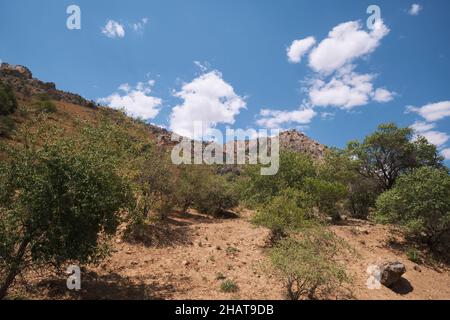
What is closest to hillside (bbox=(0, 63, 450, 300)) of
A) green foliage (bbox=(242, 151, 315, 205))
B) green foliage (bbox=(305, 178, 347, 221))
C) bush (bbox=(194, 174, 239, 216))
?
green foliage (bbox=(305, 178, 347, 221))

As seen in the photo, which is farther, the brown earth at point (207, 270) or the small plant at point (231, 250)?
the small plant at point (231, 250)

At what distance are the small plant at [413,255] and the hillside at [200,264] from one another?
0.13 m

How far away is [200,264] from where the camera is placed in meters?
13.5

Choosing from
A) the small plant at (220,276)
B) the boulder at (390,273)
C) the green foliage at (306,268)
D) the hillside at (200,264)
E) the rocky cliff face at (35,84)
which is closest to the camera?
the green foliage at (306,268)

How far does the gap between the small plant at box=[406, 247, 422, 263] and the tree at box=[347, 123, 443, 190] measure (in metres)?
9.43

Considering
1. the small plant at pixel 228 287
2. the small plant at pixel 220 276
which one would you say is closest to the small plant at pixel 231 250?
the small plant at pixel 220 276

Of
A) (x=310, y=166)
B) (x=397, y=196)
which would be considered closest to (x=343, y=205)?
(x=310, y=166)

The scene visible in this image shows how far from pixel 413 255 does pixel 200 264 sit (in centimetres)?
1126

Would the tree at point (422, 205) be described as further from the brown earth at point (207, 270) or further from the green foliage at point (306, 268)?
the green foliage at point (306, 268)

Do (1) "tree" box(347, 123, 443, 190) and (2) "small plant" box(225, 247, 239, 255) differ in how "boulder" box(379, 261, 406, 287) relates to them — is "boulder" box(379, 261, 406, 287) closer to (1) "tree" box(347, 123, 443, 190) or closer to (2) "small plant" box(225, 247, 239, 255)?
(2) "small plant" box(225, 247, 239, 255)

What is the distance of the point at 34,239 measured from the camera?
29.3 ft

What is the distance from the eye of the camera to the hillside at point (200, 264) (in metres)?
10.5

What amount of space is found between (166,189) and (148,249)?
4.46 meters

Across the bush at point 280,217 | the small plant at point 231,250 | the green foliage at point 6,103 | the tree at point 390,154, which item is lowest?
the small plant at point 231,250
